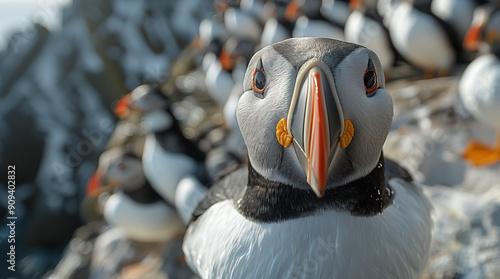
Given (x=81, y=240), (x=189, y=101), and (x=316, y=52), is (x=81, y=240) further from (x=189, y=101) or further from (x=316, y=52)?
(x=316, y=52)

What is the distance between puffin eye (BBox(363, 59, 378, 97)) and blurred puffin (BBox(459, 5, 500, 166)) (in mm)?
2234

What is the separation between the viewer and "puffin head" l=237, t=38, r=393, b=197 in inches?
37.3

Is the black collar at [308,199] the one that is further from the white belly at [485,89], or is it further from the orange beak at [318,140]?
the white belly at [485,89]

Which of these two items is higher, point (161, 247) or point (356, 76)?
point (356, 76)

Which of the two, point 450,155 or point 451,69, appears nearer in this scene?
point 450,155

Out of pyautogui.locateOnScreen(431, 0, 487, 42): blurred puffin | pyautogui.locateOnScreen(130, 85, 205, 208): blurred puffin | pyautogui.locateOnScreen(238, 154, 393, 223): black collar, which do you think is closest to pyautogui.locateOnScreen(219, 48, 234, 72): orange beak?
pyautogui.locateOnScreen(130, 85, 205, 208): blurred puffin

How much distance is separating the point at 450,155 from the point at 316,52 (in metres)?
2.78

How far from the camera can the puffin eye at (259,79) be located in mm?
1108

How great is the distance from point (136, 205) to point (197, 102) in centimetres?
433

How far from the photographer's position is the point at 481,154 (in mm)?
3215

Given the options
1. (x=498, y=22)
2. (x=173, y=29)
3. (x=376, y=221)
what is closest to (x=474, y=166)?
(x=498, y=22)

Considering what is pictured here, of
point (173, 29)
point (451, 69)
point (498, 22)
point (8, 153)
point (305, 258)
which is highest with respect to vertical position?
point (305, 258)

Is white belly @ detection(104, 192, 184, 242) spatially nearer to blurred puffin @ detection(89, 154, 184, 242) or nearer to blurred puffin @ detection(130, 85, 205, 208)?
blurred puffin @ detection(89, 154, 184, 242)

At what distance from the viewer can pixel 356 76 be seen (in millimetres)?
1040
